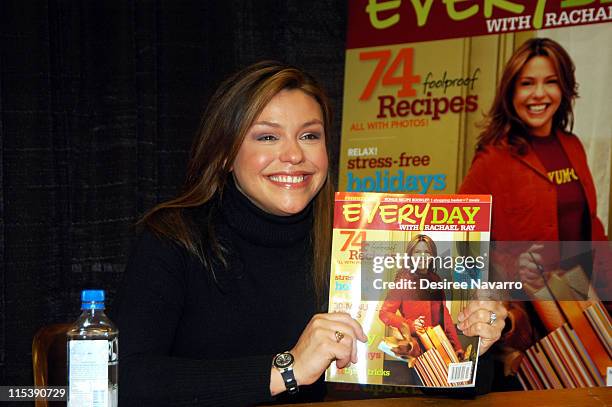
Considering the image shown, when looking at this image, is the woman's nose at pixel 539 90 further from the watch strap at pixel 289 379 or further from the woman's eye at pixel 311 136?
the watch strap at pixel 289 379

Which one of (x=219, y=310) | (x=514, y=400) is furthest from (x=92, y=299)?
(x=514, y=400)

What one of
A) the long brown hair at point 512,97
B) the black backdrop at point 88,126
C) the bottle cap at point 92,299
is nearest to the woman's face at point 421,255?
the bottle cap at point 92,299

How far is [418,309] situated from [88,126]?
2.18m

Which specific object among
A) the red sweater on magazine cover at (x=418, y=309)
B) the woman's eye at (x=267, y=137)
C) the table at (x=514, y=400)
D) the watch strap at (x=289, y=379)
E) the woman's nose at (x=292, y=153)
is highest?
the woman's eye at (x=267, y=137)

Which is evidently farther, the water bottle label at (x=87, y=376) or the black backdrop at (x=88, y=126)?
the black backdrop at (x=88, y=126)

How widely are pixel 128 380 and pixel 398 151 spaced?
2210 millimetres

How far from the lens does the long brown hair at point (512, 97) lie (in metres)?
3.14

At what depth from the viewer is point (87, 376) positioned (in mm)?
1211

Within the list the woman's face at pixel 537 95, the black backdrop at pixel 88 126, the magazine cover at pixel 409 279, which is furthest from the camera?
the woman's face at pixel 537 95

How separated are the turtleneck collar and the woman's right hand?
1.42 feet

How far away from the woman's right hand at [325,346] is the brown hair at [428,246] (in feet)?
0.53

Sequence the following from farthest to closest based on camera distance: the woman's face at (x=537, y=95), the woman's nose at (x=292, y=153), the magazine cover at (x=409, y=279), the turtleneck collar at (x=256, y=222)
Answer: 1. the woman's face at (x=537, y=95)
2. the turtleneck collar at (x=256, y=222)
3. the woman's nose at (x=292, y=153)
4. the magazine cover at (x=409, y=279)

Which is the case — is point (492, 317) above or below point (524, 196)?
below

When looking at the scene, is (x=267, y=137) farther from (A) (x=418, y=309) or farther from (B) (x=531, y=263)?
(B) (x=531, y=263)
